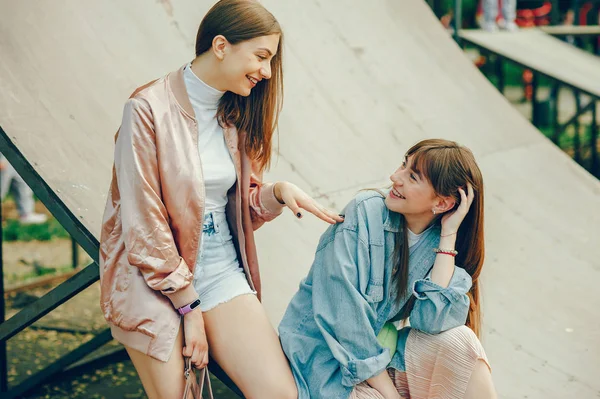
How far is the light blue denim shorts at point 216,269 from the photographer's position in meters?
2.80

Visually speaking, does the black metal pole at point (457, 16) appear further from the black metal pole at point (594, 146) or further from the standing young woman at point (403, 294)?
the standing young woman at point (403, 294)

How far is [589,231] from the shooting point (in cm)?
517

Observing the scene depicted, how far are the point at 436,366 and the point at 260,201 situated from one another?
836 millimetres

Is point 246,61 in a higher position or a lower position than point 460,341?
higher

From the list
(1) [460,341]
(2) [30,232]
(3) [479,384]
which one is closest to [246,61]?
(1) [460,341]

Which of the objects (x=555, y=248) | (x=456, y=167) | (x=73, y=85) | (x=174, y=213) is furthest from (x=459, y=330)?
(x=555, y=248)

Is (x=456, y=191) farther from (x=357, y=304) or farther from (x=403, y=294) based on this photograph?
(x=357, y=304)

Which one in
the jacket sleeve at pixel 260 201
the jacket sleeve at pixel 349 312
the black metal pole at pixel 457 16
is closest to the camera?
the jacket sleeve at pixel 349 312

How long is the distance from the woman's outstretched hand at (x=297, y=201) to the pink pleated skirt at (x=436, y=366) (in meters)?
0.50

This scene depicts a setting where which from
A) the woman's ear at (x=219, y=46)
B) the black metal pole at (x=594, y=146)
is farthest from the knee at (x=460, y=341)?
the black metal pole at (x=594, y=146)

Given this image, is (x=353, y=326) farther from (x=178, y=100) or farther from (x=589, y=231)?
(x=589, y=231)

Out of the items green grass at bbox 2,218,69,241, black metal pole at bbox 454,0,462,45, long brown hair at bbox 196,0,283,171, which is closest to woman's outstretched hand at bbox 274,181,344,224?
long brown hair at bbox 196,0,283,171

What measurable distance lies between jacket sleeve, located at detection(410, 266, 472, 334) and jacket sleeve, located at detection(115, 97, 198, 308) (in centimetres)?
73

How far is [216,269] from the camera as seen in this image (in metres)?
2.86
